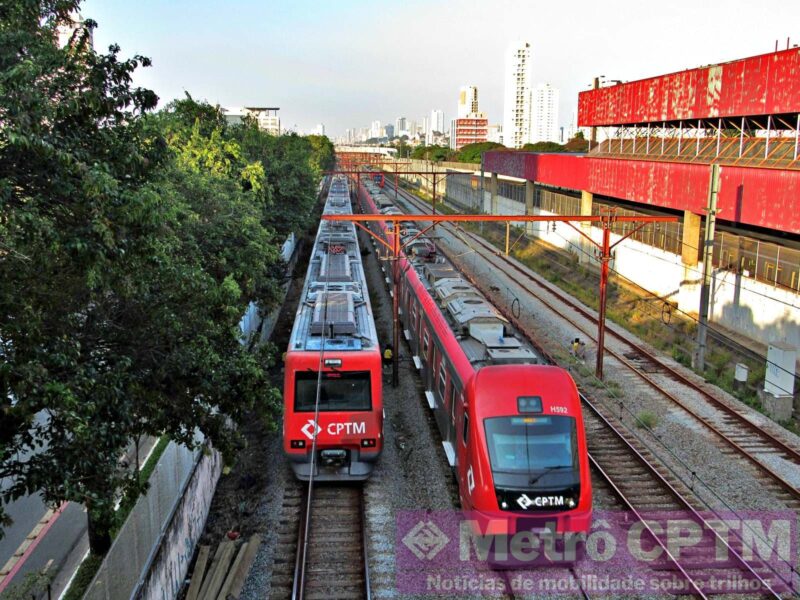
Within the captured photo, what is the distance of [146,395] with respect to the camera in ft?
27.2

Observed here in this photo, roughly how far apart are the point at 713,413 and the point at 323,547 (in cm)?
1086

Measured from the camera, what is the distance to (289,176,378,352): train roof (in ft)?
43.6

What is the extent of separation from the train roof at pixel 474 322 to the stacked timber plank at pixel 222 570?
15.7 feet

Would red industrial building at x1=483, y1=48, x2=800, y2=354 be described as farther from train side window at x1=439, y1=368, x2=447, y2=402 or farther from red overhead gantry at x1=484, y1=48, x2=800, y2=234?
train side window at x1=439, y1=368, x2=447, y2=402

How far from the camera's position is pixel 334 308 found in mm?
15070

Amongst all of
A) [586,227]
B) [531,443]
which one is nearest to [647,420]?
[531,443]

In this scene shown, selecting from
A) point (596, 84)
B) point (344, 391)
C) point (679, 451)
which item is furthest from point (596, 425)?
point (596, 84)

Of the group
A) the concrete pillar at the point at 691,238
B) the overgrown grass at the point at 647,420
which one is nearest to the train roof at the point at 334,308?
the overgrown grass at the point at 647,420

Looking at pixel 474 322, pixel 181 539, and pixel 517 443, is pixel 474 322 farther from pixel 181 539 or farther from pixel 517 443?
pixel 181 539

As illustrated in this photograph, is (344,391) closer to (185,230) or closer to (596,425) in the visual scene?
(185,230)

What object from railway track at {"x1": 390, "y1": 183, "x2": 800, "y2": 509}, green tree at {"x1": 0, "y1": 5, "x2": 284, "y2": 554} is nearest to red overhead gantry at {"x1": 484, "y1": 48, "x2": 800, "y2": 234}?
railway track at {"x1": 390, "y1": 183, "x2": 800, "y2": 509}

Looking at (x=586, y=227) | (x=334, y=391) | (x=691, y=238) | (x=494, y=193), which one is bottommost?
(x=334, y=391)

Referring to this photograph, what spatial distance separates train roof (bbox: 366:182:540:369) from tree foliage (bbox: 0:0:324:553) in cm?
444

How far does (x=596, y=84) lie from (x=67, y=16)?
3341 centimetres
